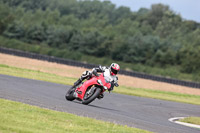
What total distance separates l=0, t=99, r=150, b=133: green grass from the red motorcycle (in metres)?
3.33

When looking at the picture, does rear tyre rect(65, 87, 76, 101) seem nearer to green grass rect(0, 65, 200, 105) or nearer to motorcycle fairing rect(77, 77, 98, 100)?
motorcycle fairing rect(77, 77, 98, 100)

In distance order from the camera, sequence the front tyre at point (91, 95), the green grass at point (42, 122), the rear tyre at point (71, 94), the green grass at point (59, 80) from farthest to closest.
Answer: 1. the green grass at point (59, 80)
2. the rear tyre at point (71, 94)
3. the front tyre at point (91, 95)
4. the green grass at point (42, 122)

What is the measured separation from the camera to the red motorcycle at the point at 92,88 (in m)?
13.9

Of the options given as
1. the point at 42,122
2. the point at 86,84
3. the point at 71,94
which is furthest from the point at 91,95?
the point at 42,122

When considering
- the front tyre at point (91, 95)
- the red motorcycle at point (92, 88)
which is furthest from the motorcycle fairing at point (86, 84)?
the front tyre at point (91, 95)

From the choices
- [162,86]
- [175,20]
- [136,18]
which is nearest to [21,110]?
[162,86]

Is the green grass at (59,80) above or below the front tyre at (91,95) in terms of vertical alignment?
below

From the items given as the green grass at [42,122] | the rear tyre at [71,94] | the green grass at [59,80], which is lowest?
the green grass at [59,80]

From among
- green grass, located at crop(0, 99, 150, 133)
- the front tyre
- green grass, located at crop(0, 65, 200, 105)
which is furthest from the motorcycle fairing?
green grass, located at crop(0, 65, 200, 105)

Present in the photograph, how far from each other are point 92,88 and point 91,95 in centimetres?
23

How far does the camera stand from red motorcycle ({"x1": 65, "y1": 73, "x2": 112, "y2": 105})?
45.5 feet

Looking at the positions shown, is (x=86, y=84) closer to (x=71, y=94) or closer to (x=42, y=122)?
(x=71, y=94)

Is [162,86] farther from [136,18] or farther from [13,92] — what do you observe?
[136,18]

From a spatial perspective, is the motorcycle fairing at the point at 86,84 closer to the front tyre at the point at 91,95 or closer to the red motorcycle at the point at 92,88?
the red motorcycle at the point at 92,88
